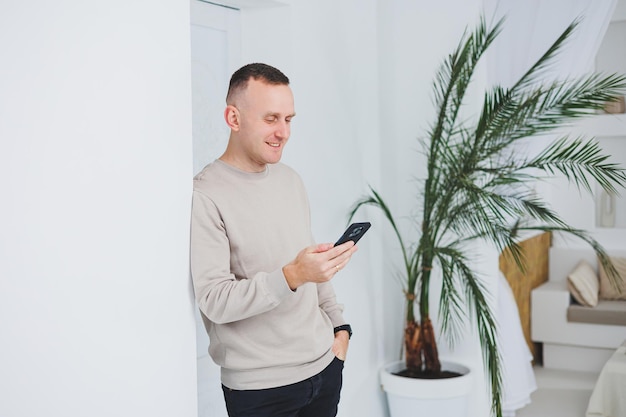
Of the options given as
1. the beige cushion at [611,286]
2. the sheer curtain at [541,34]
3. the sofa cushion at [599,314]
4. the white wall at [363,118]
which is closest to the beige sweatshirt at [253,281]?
the white wall at [363,118]

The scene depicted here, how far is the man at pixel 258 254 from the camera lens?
1.74 m

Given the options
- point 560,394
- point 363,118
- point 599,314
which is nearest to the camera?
point 363,118

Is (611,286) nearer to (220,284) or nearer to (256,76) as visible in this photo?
(256,76)

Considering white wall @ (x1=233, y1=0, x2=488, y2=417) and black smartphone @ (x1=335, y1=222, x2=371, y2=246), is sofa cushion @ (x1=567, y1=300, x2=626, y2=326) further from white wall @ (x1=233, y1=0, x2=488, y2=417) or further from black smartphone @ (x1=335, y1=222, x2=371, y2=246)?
black smartphone @ (x1=335, y1=222, x2=371, y2=246)

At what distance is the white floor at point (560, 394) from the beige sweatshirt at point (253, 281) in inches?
106

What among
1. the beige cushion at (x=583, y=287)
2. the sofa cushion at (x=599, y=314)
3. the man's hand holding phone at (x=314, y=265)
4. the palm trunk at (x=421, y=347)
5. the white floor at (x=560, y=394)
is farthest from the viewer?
the beige cushion at (x=583, y=287)

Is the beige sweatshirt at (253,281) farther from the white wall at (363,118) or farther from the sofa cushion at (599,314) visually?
the sofa cushion at (599,314)

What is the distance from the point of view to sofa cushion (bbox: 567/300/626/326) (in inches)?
192

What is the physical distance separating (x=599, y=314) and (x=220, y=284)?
390cm

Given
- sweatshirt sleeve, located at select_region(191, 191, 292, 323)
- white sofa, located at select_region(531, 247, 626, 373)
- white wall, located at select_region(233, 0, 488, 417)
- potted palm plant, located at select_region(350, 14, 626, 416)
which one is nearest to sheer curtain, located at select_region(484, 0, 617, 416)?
white wall, located at select_region(233, 0, 488, 417)

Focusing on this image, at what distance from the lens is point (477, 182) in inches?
138

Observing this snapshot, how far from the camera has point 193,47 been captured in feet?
8.84

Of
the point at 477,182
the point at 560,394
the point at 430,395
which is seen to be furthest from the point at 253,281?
the point at 560,394

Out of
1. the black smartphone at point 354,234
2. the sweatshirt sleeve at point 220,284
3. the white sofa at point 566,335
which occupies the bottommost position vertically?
the white sofa at point 566,335
